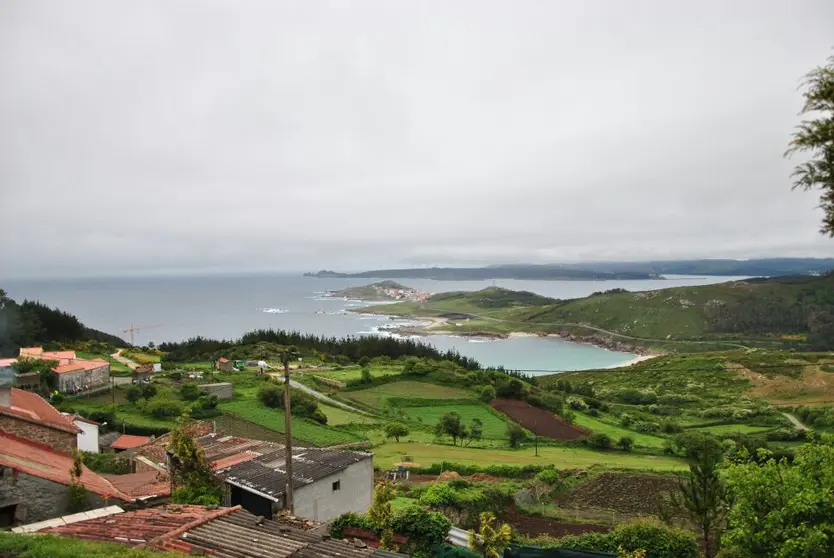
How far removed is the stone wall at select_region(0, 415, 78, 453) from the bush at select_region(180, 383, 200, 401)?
25.8m

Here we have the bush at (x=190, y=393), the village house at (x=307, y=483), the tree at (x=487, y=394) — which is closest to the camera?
the village house at (x=307, y=483)

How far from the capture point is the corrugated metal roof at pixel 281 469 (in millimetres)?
12531

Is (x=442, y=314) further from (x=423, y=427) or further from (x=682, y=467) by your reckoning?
(x=682, y=467)

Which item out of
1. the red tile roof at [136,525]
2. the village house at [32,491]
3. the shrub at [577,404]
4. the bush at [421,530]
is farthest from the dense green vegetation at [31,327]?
the shrub at [577,404]

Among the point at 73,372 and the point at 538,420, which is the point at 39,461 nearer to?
the point at 73,372

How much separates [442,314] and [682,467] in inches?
5047

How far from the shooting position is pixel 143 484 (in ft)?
51.4

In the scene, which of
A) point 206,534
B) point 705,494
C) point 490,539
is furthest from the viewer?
point 705,494

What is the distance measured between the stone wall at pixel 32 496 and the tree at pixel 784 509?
1106 centimetres

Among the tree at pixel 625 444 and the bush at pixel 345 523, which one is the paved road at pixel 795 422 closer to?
the tree at pixel 625 444

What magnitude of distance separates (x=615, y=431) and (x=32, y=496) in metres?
38.4

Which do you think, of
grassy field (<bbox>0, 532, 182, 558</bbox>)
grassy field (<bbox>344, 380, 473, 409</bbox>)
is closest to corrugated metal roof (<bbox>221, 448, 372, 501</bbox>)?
grassy field (<bbox>0, 532, 182, 558</bbox>)

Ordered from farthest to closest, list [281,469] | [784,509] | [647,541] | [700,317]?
[700,317] → [281,469] → [647,541] → [784,509]

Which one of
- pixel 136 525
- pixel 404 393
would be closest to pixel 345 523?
pixel 136 525
